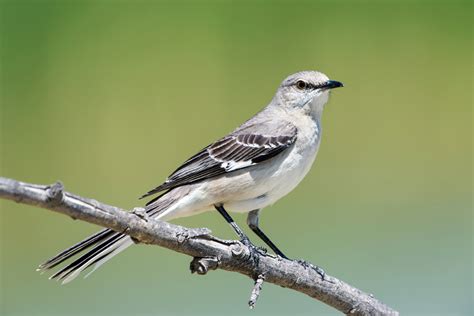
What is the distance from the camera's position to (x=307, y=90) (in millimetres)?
3855

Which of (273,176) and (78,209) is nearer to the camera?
(78,209)

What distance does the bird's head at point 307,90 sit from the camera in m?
3.78

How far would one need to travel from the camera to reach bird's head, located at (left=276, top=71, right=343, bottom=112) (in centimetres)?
378

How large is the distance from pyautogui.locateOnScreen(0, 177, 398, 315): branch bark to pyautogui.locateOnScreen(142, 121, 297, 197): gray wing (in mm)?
640

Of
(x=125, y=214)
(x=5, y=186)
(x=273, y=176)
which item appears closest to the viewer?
(x=5, y=186)

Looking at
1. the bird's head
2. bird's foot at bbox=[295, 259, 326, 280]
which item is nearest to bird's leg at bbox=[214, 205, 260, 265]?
bird's foot at bbox=[295, 259, 326, 280]

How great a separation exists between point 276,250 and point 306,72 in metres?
1.07

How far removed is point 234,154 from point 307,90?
0.67 meters

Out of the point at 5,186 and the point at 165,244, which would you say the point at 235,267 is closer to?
the point at 165,244

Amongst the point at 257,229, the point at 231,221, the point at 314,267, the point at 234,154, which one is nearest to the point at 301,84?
the point at 234,154

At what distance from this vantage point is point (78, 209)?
6.70 feet

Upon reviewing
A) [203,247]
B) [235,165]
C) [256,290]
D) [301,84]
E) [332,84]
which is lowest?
[256,290]

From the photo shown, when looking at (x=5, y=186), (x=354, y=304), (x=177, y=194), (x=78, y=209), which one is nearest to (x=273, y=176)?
(x=177, y=194)

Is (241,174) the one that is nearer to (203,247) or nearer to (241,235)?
(241,235)
